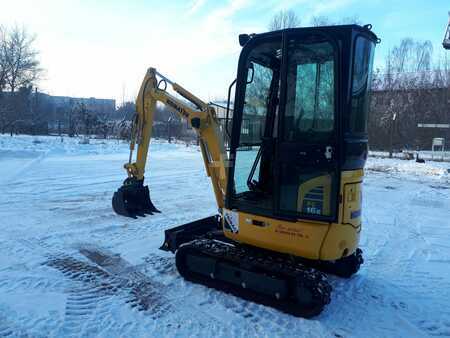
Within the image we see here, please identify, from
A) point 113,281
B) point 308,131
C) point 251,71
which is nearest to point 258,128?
point 251,71

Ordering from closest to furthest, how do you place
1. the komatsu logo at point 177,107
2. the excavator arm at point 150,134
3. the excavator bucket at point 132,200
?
the excavator arm at point 150,134 < the komatsu logo at point 177,107 < the excavator bucket at point 132,200

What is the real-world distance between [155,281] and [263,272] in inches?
53.1

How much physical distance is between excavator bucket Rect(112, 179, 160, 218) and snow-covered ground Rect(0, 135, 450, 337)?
28cm

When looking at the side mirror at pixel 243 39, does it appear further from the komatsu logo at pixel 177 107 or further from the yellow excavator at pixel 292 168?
the komatsu logo at pixel 177 107

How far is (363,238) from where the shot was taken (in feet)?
22.2

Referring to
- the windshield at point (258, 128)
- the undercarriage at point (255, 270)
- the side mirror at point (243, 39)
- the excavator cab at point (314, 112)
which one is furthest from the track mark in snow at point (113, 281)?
the side mirror at point (243, 39)

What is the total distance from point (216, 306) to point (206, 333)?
21.0 inches

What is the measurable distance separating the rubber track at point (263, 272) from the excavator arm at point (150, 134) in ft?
A: 2.59

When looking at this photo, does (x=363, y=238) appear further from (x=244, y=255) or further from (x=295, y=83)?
(x=295, y=83)

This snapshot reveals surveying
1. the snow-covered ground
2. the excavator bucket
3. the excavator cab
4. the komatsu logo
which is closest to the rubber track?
the snow-covered ground

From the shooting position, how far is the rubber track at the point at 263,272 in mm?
3748

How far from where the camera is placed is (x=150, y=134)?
6.51 m

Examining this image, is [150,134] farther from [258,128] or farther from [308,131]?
[308,131]

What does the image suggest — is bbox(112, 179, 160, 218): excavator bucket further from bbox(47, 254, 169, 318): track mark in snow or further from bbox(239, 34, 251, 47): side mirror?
bbox(239, 34, 251, 47): side mirror
